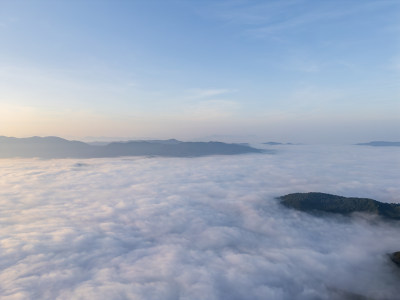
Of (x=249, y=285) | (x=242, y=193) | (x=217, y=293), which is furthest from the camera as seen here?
(x=242, y=193)

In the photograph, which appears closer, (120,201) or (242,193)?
(120,201)

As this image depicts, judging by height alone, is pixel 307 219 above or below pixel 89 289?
below

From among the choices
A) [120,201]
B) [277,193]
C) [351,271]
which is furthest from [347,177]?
[120,201]

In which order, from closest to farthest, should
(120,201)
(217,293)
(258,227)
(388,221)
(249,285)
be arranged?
1. (217,293)
2. (249,285)
3. (258,227)
4. (388,221)
5. (120,201)

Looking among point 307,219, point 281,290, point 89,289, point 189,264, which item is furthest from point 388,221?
point 89,289

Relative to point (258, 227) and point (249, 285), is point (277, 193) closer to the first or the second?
point (258, 227)

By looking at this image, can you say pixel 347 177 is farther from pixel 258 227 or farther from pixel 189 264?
pixel 189 264
